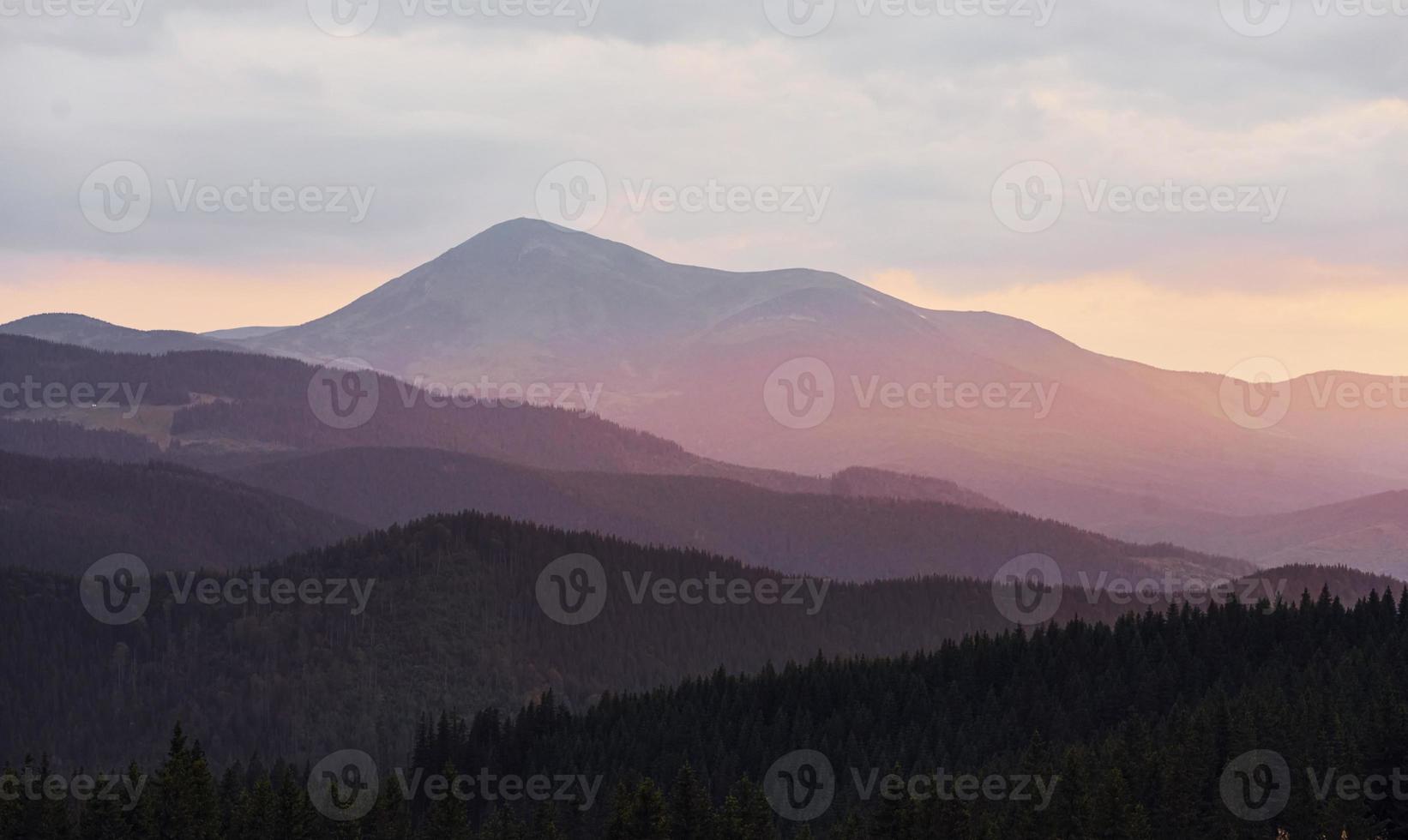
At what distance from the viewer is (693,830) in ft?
339

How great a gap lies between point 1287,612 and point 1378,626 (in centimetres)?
1563

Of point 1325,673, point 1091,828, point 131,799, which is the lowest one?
point 131,799

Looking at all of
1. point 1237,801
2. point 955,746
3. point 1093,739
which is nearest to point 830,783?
point 955,746

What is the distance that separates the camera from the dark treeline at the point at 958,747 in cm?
9400

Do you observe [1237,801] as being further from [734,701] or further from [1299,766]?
[734,701]

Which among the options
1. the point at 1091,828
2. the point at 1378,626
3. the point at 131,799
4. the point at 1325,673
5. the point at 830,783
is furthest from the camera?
the point at 1378,626

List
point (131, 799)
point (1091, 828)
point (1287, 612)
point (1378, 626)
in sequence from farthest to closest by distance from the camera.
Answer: point (1287, 612) → point (1378, 626) → point (131, 799) → point (1091, 828)

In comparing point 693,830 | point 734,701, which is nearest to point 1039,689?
point 734,701

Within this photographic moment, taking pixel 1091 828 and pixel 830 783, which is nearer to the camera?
pixel 1091 828

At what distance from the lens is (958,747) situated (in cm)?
13875

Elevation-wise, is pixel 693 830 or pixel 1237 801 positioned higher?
pixel 1237 801

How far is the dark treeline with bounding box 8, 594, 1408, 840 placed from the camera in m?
94.0

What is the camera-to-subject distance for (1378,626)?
148 meters

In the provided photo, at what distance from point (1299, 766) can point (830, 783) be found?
51.9m
